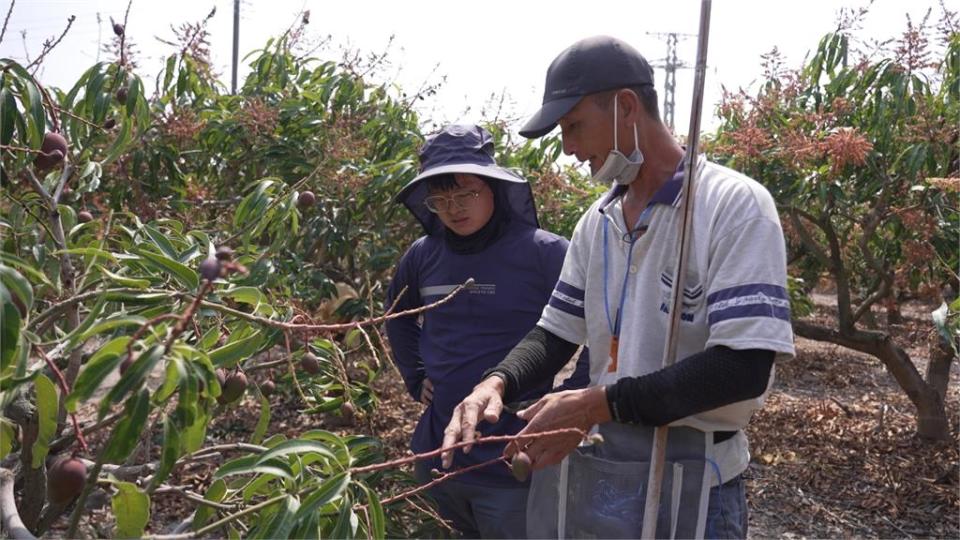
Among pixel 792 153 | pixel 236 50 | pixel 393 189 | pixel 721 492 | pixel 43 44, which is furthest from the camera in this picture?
Answer: pixel 236 50

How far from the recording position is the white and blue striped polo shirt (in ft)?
4.84

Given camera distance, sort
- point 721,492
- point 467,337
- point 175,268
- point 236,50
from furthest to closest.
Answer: point 236,50 → point 467,337 → point 721,492 → point 175,268

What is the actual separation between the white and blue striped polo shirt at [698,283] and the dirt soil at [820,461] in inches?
37.8

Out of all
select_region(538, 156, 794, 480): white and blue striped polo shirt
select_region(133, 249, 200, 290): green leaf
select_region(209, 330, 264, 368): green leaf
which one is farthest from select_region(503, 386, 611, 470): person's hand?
select_region(133, 249, 200, 290): green leaf

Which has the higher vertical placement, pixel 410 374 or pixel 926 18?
pixel 926 18

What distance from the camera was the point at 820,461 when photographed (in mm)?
4461

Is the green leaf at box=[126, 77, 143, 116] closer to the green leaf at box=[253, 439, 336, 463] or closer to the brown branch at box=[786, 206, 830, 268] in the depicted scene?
the green leaf at box=[253, 439, 336, 463]

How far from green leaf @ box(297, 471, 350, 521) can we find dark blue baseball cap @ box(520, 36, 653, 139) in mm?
753

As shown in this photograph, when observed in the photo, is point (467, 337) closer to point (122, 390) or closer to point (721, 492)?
point (721, 492)

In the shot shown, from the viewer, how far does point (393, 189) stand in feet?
13.7

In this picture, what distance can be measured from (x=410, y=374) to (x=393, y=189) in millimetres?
1489

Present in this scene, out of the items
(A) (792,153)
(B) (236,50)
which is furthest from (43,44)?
(B) (236,50)

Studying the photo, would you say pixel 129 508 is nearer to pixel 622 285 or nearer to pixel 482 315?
pixel 622 285

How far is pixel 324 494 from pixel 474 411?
39 centimetres
